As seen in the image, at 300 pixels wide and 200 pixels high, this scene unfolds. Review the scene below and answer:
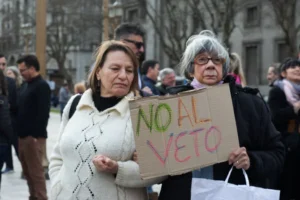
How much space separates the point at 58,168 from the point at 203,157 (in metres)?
0.88

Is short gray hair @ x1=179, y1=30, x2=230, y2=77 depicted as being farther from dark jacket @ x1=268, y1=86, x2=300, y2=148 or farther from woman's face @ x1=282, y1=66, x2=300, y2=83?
woman's face @ x1=282, y1=66, x2=300, y2=83

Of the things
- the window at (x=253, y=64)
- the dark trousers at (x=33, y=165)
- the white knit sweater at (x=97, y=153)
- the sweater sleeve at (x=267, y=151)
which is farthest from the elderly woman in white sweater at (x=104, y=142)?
the window at (x=253, y=64)

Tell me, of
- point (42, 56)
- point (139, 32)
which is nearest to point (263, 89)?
point (42, 56)

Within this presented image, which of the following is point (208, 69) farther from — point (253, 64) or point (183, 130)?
point (253, 64)

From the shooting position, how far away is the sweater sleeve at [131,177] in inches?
121

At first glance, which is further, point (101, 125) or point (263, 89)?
point (263, 89)

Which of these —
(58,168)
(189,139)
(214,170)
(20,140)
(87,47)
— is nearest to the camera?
(189,139)

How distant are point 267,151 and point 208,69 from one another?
543 mm

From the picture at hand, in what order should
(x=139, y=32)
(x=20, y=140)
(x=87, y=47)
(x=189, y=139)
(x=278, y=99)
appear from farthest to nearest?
(x=87, y=47)
(x=20, y=140)
(x=278, y=99)
(x=139, y=32)
(x=189, y=139)

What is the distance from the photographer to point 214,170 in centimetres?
317

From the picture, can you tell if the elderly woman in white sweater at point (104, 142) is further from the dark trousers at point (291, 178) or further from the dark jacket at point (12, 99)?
the dark jacket at point (12, 99)

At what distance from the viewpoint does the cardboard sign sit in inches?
113

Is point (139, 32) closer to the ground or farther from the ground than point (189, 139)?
farther from the ground

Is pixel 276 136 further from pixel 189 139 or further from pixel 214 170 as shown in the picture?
pixel 189 139
